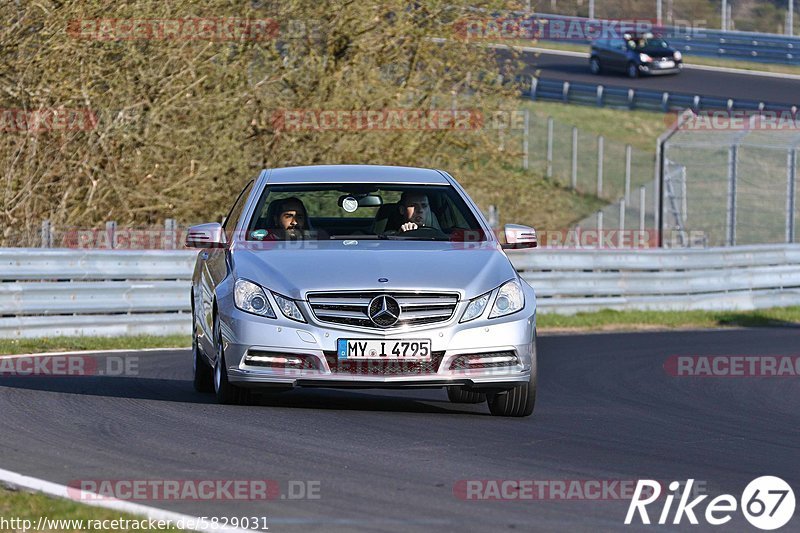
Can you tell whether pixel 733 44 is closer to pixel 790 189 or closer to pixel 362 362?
pixel 790 189

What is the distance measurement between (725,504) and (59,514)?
8.99ft

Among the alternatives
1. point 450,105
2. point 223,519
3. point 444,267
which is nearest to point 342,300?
point 444,267

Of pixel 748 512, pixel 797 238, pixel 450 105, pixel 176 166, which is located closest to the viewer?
pixel 748 512

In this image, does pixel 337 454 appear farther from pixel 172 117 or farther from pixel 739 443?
pixel 172 117

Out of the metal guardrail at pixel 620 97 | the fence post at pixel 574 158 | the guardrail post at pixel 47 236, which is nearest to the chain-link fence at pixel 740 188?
the fence post at pixel 574 158

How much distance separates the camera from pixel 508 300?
8992mm

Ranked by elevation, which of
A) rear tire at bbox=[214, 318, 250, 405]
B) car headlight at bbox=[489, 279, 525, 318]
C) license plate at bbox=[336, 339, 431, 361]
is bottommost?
rear tire at bbox=[214, 318, 250, 405]

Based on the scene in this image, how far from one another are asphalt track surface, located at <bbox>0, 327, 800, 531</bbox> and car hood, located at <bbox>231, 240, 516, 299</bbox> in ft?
2.65

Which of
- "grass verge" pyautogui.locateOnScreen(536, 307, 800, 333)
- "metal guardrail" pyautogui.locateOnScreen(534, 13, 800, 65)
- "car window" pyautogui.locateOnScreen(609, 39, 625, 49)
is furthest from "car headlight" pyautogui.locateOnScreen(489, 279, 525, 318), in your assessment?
"metal guardrail" pyautogui.locateOnScreen(534, 13, 800, 65)

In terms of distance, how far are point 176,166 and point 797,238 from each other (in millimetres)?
20618

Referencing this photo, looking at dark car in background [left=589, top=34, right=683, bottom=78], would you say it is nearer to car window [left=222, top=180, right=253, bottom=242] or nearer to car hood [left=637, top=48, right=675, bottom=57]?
car hood [left=637, top=48, right=675, bottom=57]

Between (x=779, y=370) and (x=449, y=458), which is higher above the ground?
(x=449, y=458)

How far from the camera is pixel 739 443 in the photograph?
8414 mm

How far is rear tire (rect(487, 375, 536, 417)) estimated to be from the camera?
9.26 meters
